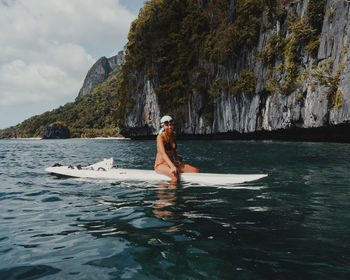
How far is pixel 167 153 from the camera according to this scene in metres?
8.48

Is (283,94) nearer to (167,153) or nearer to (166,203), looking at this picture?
(167,153)

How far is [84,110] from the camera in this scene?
123 m

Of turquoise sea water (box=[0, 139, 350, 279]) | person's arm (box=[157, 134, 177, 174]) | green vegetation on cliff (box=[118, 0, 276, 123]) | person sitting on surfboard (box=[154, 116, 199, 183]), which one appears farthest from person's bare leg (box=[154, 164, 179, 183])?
green vegetation on cliff (box=[118, 0, 276, 123])

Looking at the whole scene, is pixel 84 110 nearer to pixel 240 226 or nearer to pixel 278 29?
pixel 278 29

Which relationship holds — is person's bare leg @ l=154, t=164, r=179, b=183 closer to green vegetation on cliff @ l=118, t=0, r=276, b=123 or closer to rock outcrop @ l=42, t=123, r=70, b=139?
green vegetation on cliff @ l=118, t=0, r=276, b=123

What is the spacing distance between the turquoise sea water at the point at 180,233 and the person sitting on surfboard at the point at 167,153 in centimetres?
96

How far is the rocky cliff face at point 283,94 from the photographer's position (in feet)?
60.3

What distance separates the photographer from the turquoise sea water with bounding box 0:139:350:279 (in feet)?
9.17

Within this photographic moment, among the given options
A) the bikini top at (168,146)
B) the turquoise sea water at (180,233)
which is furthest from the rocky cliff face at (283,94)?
the turquoise sea water at (180,233)

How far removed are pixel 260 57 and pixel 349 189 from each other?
A: 86.5 feet

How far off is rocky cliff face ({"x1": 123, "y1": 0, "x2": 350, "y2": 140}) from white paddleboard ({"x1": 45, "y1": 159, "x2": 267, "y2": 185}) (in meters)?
12.8

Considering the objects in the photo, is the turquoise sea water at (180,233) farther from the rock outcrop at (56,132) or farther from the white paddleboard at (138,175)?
the rock outcrop at (56,132)

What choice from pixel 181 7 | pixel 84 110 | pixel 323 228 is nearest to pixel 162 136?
pixel 323 228

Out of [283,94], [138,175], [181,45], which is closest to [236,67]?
[283,94]
